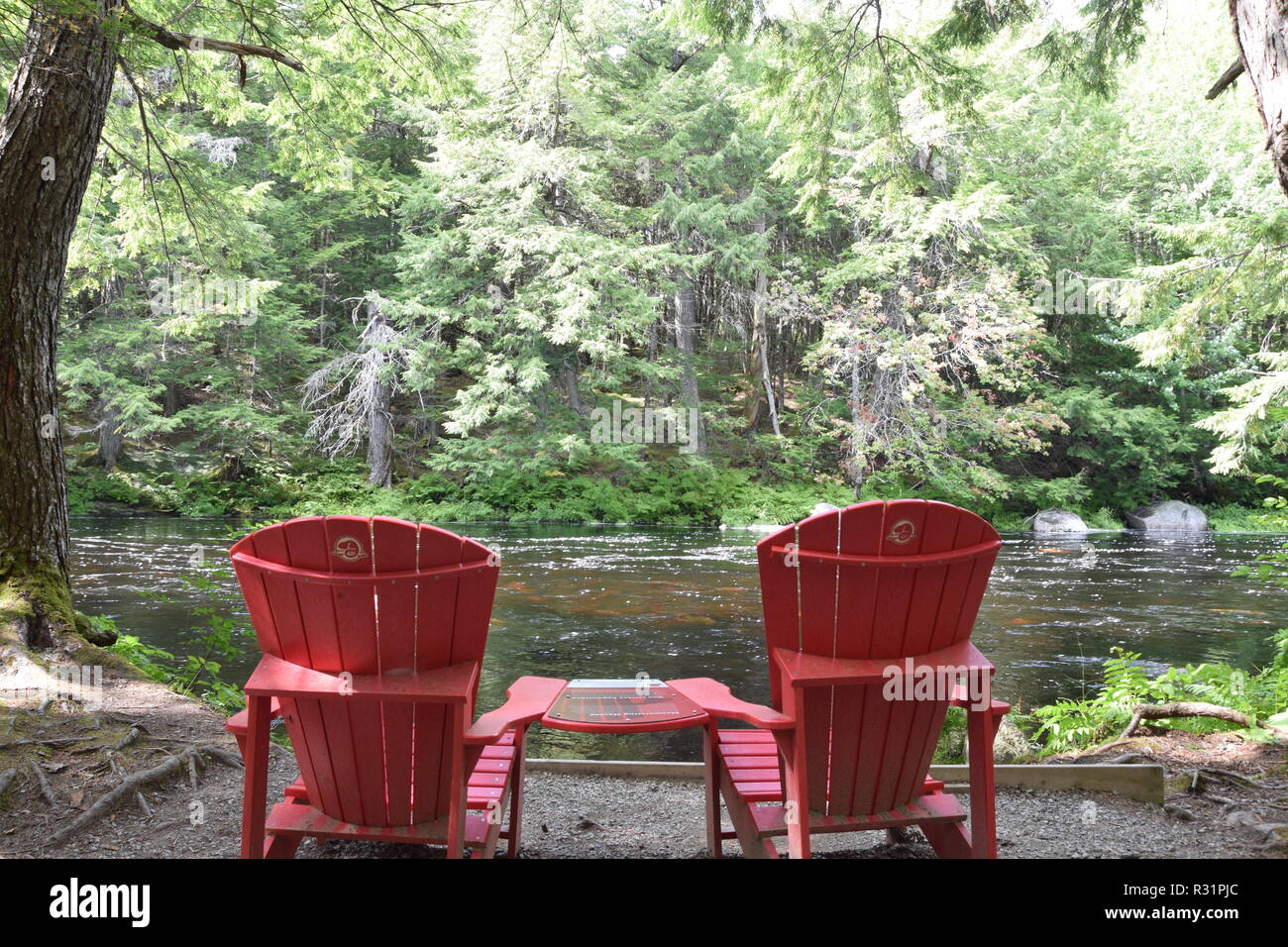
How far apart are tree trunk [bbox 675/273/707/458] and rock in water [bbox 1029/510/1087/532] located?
6641 mm

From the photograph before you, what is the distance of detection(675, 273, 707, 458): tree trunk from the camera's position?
1934 centimetres

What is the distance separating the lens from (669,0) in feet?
20.7

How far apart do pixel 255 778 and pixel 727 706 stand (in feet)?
3.71

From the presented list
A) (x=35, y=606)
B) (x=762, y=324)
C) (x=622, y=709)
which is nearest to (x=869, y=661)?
(x=622, y=709)

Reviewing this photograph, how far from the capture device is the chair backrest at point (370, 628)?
2035mm

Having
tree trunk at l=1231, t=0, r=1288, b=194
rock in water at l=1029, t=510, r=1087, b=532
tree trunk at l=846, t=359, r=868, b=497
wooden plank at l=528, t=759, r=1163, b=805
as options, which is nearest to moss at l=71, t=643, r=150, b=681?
wooden plank at l=528, t=759, r=1163, b=805

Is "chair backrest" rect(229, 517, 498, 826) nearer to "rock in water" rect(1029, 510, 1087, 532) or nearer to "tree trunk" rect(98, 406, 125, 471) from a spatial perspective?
"rock in water" rect(1029, 510, 1087, 532)

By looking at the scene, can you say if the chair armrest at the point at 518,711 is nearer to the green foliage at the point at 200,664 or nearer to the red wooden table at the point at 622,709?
the red wooden table at the point at 622,709

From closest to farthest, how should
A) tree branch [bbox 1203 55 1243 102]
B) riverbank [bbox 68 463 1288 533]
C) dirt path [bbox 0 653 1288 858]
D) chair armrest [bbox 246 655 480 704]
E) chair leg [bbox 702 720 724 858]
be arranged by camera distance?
chair armrest [bbox 246 655 480 704] < chair leg [bbox 702 720 724 858] < dirt path [bbox 0 653 1288 858] < tree branch [bbox 1203 55 1243 102] < riverbank [bbox 68 463 1288 533]

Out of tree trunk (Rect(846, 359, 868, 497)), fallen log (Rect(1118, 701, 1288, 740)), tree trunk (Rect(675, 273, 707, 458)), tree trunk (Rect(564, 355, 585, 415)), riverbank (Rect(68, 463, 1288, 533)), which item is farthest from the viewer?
tree trunk (Rect(675, 273, 707, 458))

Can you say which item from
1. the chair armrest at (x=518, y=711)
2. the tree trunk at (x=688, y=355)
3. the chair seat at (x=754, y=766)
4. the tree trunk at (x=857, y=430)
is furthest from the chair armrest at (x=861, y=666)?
the tree trunk at (x=688, y=355)

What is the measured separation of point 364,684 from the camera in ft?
6.81
